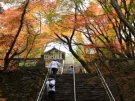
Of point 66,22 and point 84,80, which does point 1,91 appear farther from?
point 66,22

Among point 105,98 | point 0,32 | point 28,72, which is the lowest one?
point 105,98

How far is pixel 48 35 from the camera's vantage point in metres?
25.7

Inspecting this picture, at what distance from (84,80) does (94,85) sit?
1.17 m

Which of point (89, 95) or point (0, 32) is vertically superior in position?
point (0, 32)

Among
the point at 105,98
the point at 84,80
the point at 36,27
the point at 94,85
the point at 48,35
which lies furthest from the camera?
the point at 48,35

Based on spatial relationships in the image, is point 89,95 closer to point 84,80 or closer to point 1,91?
point 84,80

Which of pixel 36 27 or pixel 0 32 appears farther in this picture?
pixel 36 27

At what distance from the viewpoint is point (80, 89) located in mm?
14477

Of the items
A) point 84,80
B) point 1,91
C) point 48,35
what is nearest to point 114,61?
point 84,80

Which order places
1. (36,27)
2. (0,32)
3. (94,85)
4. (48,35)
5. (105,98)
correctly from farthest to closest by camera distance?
(48,35) → (36,27) → (0,32) → (94,85) → (105,98)

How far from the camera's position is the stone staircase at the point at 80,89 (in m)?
13.4

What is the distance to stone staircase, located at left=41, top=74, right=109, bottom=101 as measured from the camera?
1342 cm

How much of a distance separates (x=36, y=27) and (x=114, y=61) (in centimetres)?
785

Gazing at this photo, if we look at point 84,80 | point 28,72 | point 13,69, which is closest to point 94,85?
point 84,80
